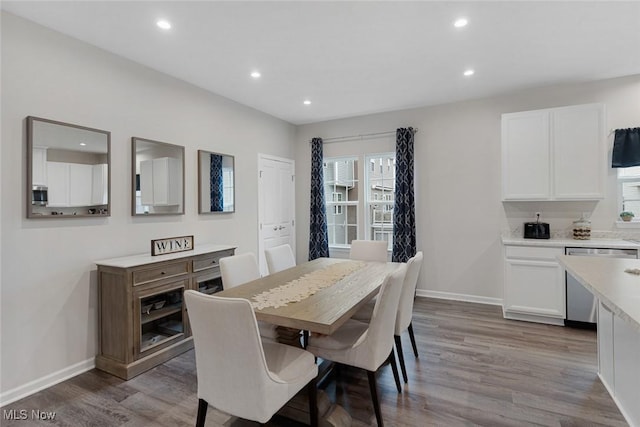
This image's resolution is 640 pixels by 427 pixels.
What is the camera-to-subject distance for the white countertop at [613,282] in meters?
1.30

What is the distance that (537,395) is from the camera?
2.23 m

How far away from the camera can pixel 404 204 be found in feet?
15.0

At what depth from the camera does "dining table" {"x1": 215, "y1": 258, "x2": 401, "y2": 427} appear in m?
1.71

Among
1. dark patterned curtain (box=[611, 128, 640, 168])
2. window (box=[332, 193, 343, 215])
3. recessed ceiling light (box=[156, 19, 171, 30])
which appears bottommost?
window (box=[332, 193, 343, 215])

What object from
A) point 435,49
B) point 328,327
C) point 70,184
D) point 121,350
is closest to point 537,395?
point 328,327

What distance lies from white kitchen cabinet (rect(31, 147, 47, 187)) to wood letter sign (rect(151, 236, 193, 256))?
922 mm

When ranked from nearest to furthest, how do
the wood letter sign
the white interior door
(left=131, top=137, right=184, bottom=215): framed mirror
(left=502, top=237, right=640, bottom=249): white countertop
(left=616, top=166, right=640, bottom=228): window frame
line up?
1. the wood letter sign
2. (left=131, top=137, right=184, bottom=215): framed mirror
3. (left=502, top=237, right=640, bottom=249): white countertop
4. (left=616, top=166, right=640, bottom=228): window frame
5. the white interior door

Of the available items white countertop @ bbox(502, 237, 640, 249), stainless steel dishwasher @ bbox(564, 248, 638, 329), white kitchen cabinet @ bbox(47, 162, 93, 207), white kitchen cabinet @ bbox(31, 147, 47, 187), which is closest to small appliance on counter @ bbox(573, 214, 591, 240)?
white countertop @ bbox(502, 237, 640, 249)

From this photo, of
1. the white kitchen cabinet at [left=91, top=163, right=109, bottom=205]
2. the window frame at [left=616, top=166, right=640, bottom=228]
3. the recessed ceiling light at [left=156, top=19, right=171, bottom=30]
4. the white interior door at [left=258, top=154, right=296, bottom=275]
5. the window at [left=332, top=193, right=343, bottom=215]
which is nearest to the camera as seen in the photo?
the recessed ceiling light at [left=156, top=19, right=171, bottom=30]

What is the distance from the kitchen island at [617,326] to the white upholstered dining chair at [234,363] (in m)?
1.48

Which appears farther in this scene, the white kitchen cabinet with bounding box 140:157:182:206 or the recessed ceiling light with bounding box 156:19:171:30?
the white kitchen cabinet with bounding box 140:157:182:206

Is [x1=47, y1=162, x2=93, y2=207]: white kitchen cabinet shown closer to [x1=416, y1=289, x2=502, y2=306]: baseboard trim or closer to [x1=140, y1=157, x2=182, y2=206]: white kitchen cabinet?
[x1=140, y1=157, x2=182, y2=206]: white kitchen cabinet

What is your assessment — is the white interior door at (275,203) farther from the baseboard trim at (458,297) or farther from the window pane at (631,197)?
the window pane at (631,197)

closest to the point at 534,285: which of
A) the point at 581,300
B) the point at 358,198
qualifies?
the point at 581,300
